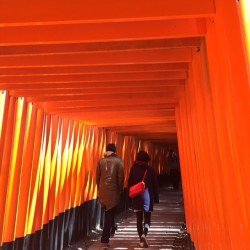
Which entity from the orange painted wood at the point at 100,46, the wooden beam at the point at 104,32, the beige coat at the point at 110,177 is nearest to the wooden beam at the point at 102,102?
the beige coat at the point at 110,177

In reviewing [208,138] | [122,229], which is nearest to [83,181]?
[122,229]

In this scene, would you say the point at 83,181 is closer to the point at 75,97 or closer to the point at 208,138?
the point at 75,97

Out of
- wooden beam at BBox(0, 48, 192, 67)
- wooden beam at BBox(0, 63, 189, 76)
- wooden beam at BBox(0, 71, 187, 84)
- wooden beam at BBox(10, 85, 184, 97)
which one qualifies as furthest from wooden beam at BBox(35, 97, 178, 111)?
wooden beam at BBox(0, 48, 192, 67)

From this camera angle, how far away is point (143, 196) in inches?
239

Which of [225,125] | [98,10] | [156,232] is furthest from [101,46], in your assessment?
[156,232]

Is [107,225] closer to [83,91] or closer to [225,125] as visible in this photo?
[83,91]

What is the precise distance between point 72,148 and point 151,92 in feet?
8.45

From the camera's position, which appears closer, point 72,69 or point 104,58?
point 104,58

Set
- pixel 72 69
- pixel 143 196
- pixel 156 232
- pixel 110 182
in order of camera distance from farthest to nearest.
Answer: pixel 156 232, pixel 110 182, pixel 143 196, pixel 72 69

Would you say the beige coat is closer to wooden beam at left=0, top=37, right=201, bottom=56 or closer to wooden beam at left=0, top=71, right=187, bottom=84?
wooden beam at left=0, top=71, right=187, bottom=84

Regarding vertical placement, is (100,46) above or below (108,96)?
below

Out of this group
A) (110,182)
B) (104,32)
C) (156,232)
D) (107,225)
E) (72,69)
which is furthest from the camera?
(156,232)

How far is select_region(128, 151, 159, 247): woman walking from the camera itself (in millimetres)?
6062

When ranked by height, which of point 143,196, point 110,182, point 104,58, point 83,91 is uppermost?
point 83,91
